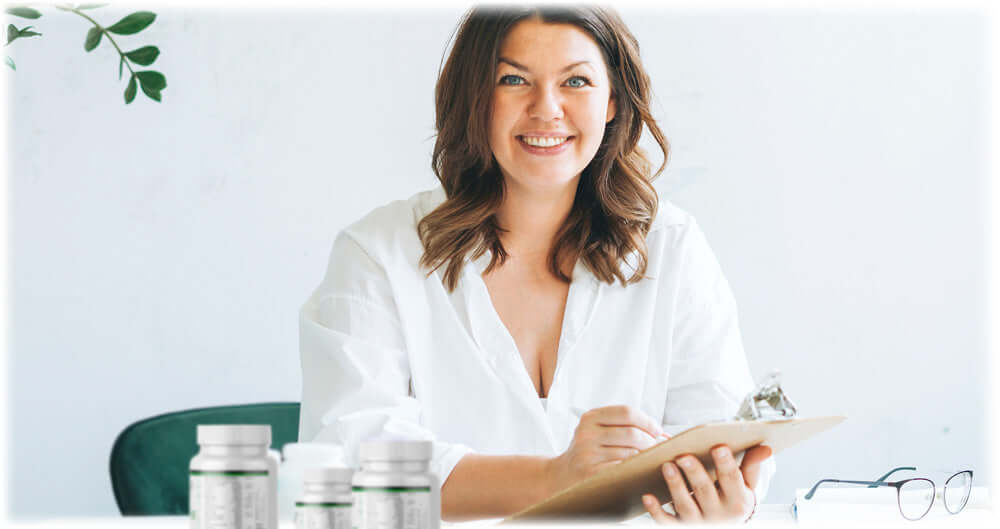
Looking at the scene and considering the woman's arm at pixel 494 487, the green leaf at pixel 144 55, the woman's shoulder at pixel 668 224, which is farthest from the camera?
the woman's shoulder at pixel 668 224

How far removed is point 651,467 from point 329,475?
287 millimetres

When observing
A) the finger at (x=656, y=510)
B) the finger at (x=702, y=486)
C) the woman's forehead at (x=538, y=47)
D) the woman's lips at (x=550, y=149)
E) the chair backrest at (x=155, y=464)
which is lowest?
the chair backrest at (x=155, y=464)

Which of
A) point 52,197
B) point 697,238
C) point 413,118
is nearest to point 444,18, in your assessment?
point 413,118

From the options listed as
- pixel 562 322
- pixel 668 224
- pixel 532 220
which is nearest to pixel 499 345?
pixel 562 322

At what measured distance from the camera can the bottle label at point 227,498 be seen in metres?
0.71

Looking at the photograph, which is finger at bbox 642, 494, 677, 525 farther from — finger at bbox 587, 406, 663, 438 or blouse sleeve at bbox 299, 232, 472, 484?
blouse sleeve at bbox 299, 232, 472, 484

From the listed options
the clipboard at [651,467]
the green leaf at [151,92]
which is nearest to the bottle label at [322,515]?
the clipboard at [651,467]

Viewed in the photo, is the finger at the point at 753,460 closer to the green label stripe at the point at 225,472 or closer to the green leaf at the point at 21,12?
the green label stripe at the point at 225,472

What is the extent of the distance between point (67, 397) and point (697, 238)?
1.22m

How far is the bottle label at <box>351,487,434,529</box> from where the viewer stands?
70 centimetres

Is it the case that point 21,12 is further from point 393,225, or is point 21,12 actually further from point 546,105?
point 546,105

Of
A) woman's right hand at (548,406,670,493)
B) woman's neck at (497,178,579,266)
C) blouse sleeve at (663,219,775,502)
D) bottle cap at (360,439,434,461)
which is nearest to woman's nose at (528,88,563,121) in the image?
woman's neck at (497,178,579,266)

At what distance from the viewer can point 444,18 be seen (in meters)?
1.79

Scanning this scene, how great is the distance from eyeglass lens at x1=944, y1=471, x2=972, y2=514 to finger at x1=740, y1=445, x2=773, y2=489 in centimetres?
35
